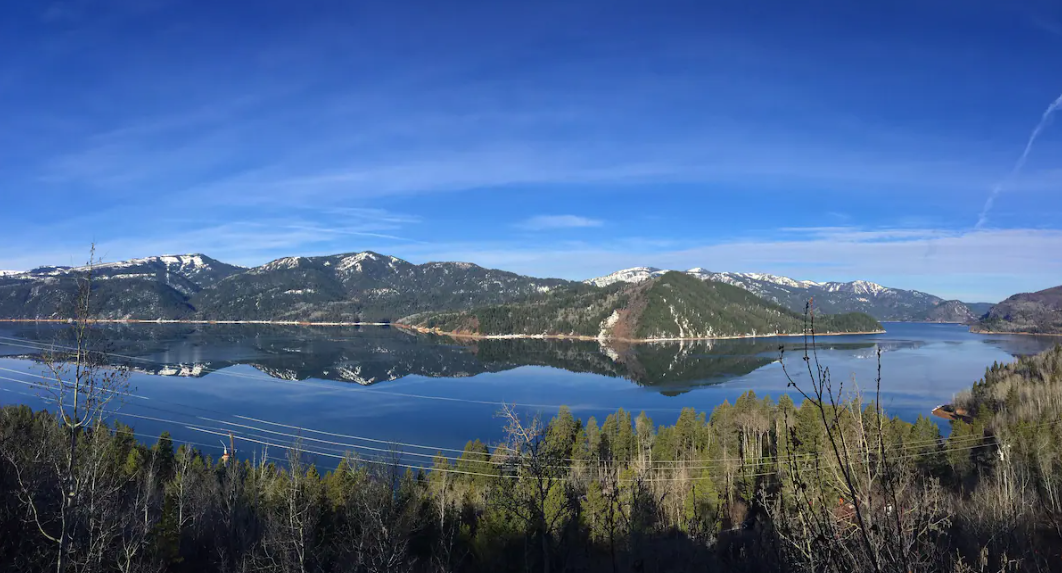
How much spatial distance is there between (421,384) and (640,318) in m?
93.9

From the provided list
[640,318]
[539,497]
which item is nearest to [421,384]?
[539,497]

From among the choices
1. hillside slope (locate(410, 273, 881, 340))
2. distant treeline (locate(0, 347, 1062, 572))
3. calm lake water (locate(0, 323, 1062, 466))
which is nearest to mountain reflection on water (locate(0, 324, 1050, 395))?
calm lake water (locate(0, 323, 1062, 466))

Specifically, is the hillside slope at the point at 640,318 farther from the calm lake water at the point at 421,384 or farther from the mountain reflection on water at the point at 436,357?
the calm lake water at the point at 421,384

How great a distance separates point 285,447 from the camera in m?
40.8

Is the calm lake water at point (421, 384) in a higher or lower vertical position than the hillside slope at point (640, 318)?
lower

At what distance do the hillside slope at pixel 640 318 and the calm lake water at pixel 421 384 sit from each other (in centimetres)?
3334

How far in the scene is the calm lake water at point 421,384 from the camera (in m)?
47.5

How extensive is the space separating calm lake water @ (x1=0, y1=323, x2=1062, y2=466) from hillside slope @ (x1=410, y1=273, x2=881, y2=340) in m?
33.3

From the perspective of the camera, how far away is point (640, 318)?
512 ft

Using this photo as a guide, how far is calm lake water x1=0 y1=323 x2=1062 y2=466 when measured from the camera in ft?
156

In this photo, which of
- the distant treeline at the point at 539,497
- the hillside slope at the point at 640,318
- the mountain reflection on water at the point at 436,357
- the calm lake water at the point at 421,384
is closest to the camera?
the distant treeline at the point at 539,497

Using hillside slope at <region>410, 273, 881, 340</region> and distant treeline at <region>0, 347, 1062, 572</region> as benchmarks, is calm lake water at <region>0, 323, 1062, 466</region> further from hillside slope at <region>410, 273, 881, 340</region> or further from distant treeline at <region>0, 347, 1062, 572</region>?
hillside slope at <region>410, 273, 881, 340</region>

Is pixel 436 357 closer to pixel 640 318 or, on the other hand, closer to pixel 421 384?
pixel 421 384

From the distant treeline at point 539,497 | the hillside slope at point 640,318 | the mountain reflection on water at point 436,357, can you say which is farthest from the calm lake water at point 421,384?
the hillside slope at point 640,318
